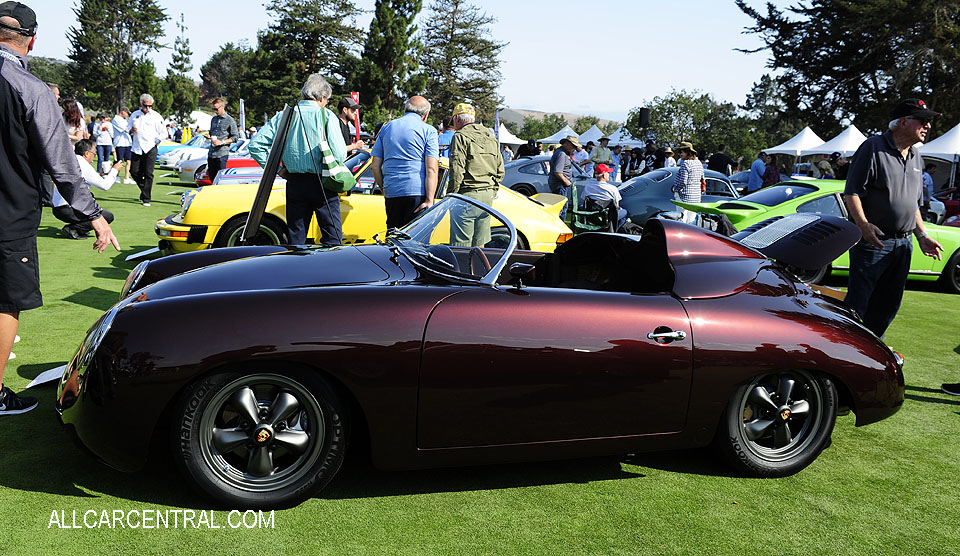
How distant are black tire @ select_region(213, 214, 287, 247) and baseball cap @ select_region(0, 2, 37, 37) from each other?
140 inches

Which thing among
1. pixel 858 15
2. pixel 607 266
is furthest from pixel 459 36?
pixel 607 266

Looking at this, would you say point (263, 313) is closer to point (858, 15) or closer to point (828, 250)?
point (828, 250)

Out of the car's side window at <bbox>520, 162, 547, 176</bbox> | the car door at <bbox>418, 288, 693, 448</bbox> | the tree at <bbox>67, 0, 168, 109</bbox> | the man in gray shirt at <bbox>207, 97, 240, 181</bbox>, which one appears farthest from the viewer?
the tree at <bbox>67, 0, 168, 109</bbox>

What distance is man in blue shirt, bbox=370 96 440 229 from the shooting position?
21.2 ft

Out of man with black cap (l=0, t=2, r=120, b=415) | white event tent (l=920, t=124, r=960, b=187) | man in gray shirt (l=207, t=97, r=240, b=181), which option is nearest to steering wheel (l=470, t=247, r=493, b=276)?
man with black cap (l=0, t=2, r=120, b=415)

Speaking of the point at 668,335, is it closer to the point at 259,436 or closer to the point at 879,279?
the point at 259,436

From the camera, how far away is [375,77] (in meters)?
59.5

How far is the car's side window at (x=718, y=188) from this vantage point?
14305 mm

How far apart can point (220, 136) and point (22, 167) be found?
10444mm

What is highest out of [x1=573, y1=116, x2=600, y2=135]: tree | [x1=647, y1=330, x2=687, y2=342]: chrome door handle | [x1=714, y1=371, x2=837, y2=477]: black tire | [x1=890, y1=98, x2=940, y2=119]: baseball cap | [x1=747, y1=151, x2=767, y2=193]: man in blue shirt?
[x1=573, y1=116, x2=600, y2=135]: tree

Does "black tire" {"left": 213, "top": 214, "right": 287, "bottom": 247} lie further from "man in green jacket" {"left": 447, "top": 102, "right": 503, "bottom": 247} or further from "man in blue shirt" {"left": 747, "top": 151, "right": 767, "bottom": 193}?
"man in blue shirt" {"left": 747, "top": 151, "right": 767, "bottom": 193}

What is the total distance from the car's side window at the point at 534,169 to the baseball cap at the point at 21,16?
41.3 feet

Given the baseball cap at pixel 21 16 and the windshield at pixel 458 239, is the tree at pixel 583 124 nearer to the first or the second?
the windshield at pixel 458 239

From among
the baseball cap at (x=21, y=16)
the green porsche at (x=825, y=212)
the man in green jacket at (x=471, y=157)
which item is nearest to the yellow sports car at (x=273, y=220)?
the man in green jacket at (x=471, y=157)
